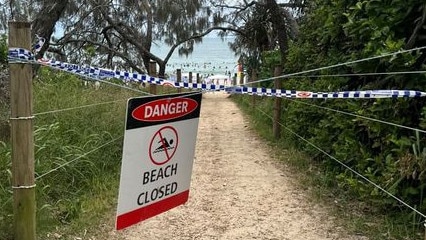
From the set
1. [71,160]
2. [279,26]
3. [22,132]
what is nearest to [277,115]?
[279,26]

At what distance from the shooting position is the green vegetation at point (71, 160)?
170 inches

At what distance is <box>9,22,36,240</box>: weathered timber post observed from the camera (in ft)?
9.52

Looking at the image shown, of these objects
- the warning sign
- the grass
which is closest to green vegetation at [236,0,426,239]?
the grass

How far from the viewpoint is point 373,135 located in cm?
468

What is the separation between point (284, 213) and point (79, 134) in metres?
2.68

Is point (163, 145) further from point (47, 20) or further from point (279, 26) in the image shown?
point (279, 26)

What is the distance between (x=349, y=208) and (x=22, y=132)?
3314 millimetres

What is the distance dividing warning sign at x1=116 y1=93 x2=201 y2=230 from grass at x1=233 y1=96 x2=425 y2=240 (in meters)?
1.82

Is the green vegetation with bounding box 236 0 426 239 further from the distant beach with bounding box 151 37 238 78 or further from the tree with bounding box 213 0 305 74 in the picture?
the distant beach with bounding box 151 37 238 78

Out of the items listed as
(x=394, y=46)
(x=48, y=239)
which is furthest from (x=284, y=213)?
(x=48, y=239)

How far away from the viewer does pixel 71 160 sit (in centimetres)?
532

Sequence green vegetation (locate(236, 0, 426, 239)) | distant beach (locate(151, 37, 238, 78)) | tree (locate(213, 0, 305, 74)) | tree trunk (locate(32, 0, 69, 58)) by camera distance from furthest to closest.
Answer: distant beach (locate(151, 37, 238, 78)) → tree (locate(213, 0, 305, 74)) → tree trunk (locate(32, 0, 69, 58)) → green vegetation (locate(236, 0, 426, 239))

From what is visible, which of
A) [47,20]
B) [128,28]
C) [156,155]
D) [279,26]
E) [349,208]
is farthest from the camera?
[128,28]

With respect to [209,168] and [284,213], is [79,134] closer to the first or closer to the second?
[209,168]
